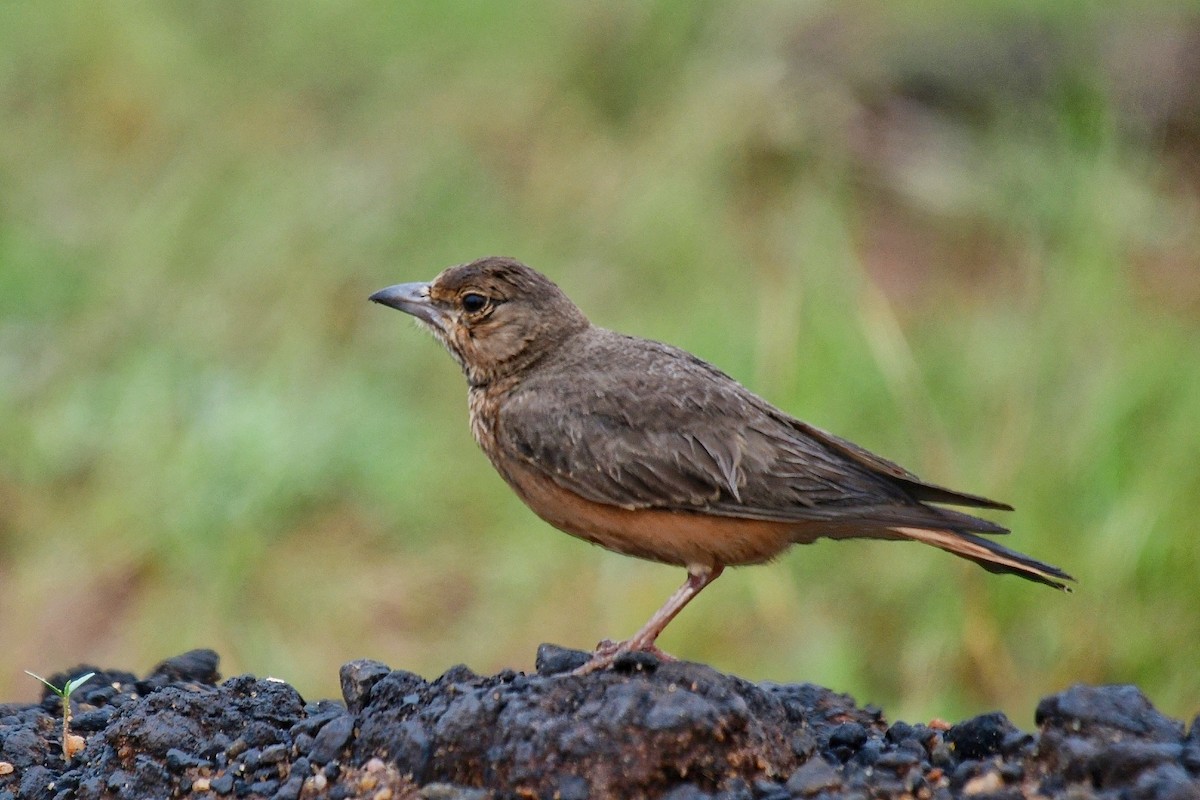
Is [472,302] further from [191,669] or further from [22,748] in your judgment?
[22,748]

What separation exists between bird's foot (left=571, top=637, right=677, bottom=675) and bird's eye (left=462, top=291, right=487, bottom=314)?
1336 millimetres

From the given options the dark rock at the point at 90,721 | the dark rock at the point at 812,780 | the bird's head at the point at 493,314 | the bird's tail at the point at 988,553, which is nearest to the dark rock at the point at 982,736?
the dark rock at the point at 812,780

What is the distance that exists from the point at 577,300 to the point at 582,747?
5419 millimetres

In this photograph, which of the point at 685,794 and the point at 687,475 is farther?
the point at 687,475

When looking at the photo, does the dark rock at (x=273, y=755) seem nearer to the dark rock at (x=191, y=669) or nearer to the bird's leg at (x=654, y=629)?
the bird's leg at (x=654, y=629)

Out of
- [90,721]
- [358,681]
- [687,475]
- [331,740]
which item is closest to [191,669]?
[90,721]

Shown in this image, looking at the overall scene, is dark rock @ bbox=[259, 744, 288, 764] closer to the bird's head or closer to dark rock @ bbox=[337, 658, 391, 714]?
dark rock @ bbox=[337, 658, 391, 714]

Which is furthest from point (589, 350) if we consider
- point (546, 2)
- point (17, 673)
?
point (546, 2)

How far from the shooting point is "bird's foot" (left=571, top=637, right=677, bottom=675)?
396cm

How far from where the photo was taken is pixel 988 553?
14.0 ft

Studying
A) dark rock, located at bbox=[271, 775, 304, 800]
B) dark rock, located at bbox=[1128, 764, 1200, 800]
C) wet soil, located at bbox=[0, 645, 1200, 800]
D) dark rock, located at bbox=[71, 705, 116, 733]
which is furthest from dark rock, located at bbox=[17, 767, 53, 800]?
dark rock, located at bbox=[1128, 764, 1200, 800]

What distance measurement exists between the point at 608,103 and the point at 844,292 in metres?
3.77

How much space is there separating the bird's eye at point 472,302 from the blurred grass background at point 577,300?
1969 mm

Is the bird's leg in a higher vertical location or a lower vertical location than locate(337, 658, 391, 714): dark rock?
higher
